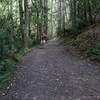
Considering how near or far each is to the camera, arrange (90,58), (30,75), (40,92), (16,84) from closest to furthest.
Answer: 1. (40,92)
2. (16,84)
3. (30,75)
4. (90,58)

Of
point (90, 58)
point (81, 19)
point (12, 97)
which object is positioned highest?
point (81, 19)

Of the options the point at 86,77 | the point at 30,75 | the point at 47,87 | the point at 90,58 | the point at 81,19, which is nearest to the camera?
the point at 47,87

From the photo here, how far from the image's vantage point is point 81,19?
16.1 meters

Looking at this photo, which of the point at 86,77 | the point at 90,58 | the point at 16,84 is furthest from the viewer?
the point at 90,58

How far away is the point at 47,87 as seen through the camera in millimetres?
3799

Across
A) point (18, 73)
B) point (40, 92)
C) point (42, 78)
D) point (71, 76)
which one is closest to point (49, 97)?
point (40, 92)

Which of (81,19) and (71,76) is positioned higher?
(81,19)

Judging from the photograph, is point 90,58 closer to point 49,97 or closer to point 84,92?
point 84,92

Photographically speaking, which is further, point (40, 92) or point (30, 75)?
point (30, 75)

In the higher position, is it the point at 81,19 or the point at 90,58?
the point at 81,19

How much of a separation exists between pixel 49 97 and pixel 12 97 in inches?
40.7

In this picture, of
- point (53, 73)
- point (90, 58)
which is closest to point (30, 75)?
point (53, 73)

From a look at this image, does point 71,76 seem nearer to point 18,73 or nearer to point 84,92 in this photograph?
point 84,92

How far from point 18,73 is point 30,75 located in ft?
2.06
